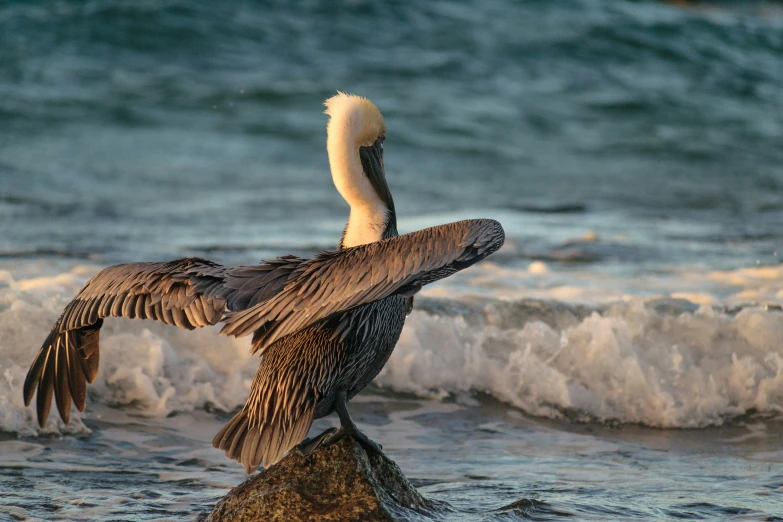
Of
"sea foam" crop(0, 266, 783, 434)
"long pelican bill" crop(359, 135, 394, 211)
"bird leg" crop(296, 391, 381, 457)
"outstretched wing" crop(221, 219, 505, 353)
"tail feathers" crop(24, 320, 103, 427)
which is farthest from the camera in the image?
"sea foam" crop(0, 266, 783, 434)

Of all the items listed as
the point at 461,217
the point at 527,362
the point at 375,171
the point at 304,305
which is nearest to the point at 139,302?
the point at 304,305

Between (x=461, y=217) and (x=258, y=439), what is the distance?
7072 mm

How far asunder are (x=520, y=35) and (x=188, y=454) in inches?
528

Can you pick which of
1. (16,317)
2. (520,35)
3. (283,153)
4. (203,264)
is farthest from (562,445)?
(520,35)

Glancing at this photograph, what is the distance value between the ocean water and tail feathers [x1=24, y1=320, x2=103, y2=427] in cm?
45

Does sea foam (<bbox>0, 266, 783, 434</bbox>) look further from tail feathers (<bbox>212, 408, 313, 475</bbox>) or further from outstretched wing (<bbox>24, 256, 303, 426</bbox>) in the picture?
tail feathers (<bbox>212, 408, 313, 475</bbox>)

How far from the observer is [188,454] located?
550cm

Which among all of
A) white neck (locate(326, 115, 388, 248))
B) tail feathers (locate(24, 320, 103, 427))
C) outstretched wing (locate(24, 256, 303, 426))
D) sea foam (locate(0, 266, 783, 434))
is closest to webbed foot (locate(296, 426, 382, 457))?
outstretched wing (locate(24, 256, 303, 426))

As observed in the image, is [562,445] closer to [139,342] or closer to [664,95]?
[139,342]

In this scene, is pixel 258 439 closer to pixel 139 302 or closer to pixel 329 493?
pixel 329 493

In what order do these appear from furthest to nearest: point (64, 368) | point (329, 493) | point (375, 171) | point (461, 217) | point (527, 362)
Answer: point (461, 217), point (527, 362), point (375, 171), point (64, 368), point (329, 493)

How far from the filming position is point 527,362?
6.61 meters

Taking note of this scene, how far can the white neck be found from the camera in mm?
4648

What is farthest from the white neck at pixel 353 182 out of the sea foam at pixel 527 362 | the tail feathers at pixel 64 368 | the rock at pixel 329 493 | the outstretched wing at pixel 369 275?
the sea foam at pixel 527 362
